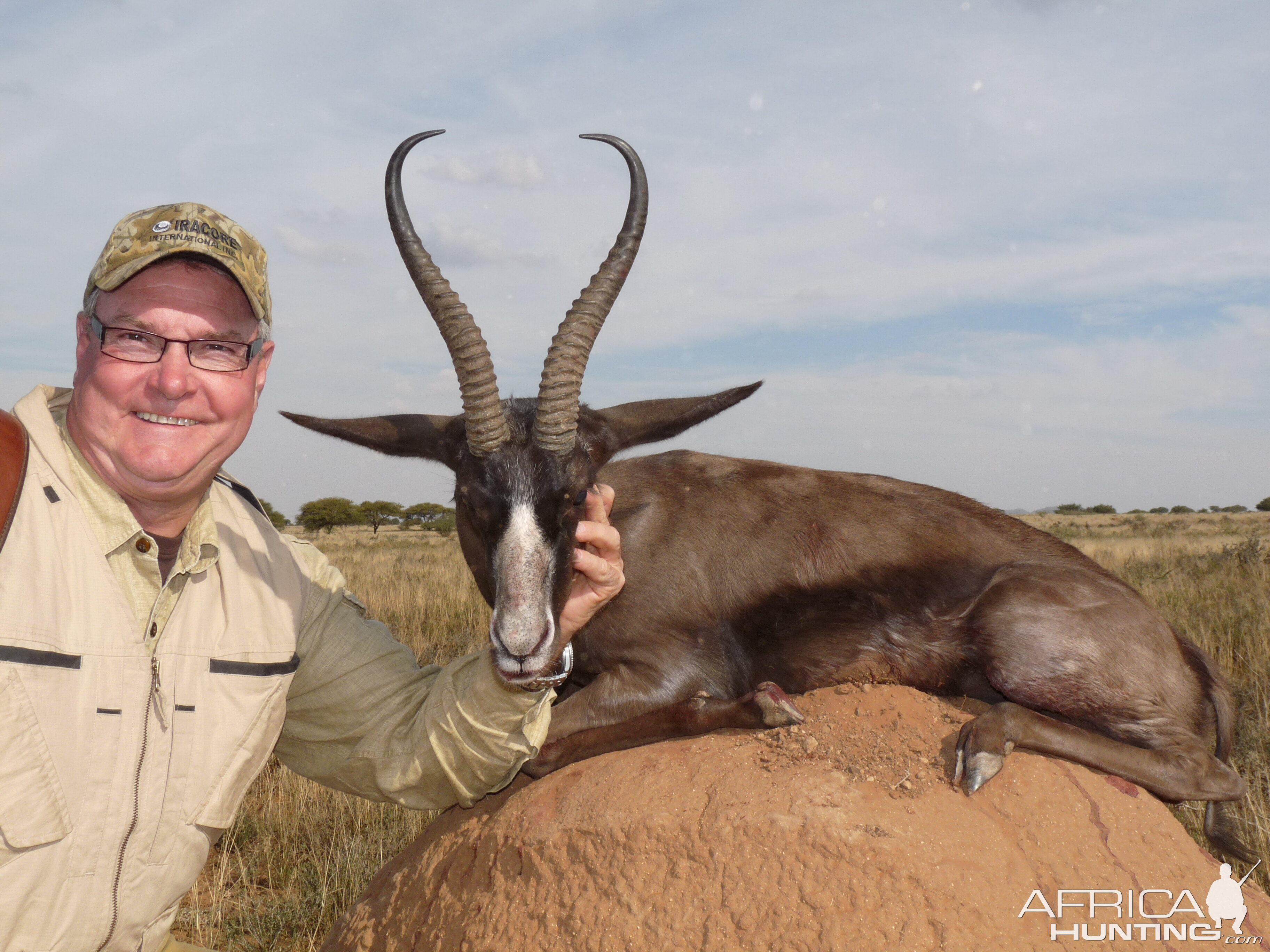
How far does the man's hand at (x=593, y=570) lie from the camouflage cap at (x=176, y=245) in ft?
5.43

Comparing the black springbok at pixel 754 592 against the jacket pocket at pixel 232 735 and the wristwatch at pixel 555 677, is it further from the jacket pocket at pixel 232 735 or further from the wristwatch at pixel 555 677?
Result: the jacket pocket at pixel 232 735

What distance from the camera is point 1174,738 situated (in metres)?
4.18

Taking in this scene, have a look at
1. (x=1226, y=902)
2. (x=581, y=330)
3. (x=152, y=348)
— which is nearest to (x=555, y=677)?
(x=581, y=330)

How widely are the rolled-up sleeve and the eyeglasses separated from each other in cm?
100

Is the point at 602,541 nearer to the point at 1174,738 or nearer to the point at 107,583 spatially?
the point at 107,583

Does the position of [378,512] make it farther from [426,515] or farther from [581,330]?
[581,330]

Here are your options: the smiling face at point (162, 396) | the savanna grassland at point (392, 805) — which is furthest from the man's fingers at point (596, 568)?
the savanna grassland at point (392, 805)

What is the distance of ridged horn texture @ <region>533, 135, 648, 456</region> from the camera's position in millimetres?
4613

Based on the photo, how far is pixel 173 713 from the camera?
3482 millimetres

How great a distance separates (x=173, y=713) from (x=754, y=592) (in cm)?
284

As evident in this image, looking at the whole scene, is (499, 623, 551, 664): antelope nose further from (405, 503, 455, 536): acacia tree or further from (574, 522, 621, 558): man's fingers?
(405, 503, 455, 536): acacia tree

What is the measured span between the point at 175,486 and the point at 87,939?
1.62 meters

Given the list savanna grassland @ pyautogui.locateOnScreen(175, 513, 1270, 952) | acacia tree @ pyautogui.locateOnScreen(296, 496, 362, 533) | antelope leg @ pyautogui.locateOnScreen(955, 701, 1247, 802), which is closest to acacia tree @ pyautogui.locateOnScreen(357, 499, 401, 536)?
acacia tree @ pyautogui.locateOnScreen(296, 496, 362, 533)

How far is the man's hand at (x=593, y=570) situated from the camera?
13.3ft
